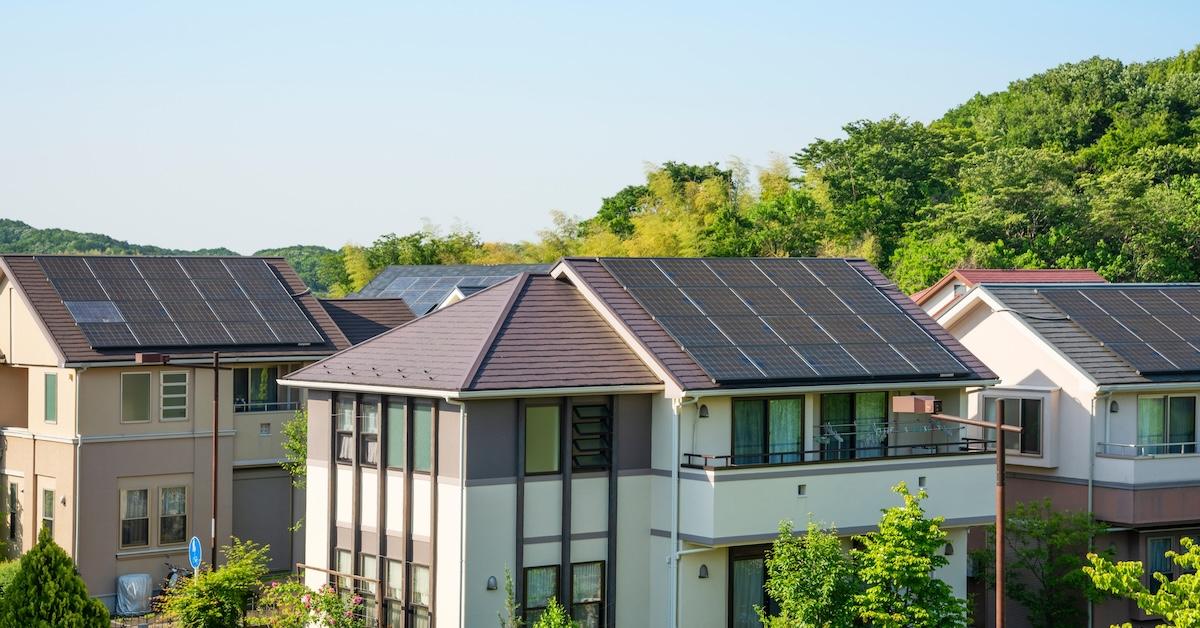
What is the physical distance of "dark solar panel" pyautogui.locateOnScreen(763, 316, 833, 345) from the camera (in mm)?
28312

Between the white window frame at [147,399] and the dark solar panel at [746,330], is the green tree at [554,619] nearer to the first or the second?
the dark solar panel at [746,330]

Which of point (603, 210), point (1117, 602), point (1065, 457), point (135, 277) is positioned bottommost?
point (1117, 602)

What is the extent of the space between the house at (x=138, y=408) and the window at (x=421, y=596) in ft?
32.3

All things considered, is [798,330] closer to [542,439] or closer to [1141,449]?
[542,439]

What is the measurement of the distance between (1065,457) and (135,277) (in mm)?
22107

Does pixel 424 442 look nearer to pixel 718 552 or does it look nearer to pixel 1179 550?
pixel 718 552

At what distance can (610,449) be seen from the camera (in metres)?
26.5

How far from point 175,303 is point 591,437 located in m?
14.8

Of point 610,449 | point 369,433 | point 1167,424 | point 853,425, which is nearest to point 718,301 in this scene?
point 853,425

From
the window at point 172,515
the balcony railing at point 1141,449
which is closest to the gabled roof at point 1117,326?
the balcony railing at point 1141,449

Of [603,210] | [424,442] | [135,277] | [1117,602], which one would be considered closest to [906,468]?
[1117,602]

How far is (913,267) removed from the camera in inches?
2512

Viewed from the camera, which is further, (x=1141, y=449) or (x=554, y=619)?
(x=1141, y=449)

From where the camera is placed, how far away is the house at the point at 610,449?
83.7 ft
